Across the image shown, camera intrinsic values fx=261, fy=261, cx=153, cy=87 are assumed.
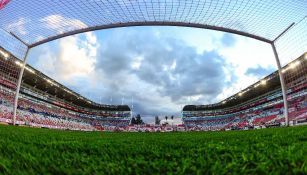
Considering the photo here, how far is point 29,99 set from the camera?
57.9 metres

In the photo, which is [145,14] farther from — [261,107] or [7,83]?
[261,107]

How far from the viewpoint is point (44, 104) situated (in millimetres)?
64125

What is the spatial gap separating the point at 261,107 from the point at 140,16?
55.2 m

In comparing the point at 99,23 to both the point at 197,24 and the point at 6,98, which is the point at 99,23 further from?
the point at 6,98

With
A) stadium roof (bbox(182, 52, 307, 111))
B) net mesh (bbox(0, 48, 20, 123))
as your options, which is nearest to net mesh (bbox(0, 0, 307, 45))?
net mesh (bbox(0, 48, 20, 123))

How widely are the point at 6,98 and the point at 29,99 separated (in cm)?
1433

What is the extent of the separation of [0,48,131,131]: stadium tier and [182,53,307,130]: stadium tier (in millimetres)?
29440

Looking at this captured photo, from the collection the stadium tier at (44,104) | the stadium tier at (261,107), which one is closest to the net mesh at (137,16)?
the stadium tier at (44,104)

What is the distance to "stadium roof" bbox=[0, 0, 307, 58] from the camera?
18.4m

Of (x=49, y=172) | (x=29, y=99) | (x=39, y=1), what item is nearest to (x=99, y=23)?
(x=39, y=1)

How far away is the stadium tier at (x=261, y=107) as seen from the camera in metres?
41.6

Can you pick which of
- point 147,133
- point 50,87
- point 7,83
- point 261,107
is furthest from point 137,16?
point 261,107

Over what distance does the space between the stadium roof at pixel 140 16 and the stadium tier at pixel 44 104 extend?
8.13 metres

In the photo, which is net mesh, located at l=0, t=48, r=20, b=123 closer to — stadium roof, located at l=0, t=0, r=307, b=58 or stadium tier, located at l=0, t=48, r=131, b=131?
stadium tier, located at l=0, t=48, r=131, b=131
